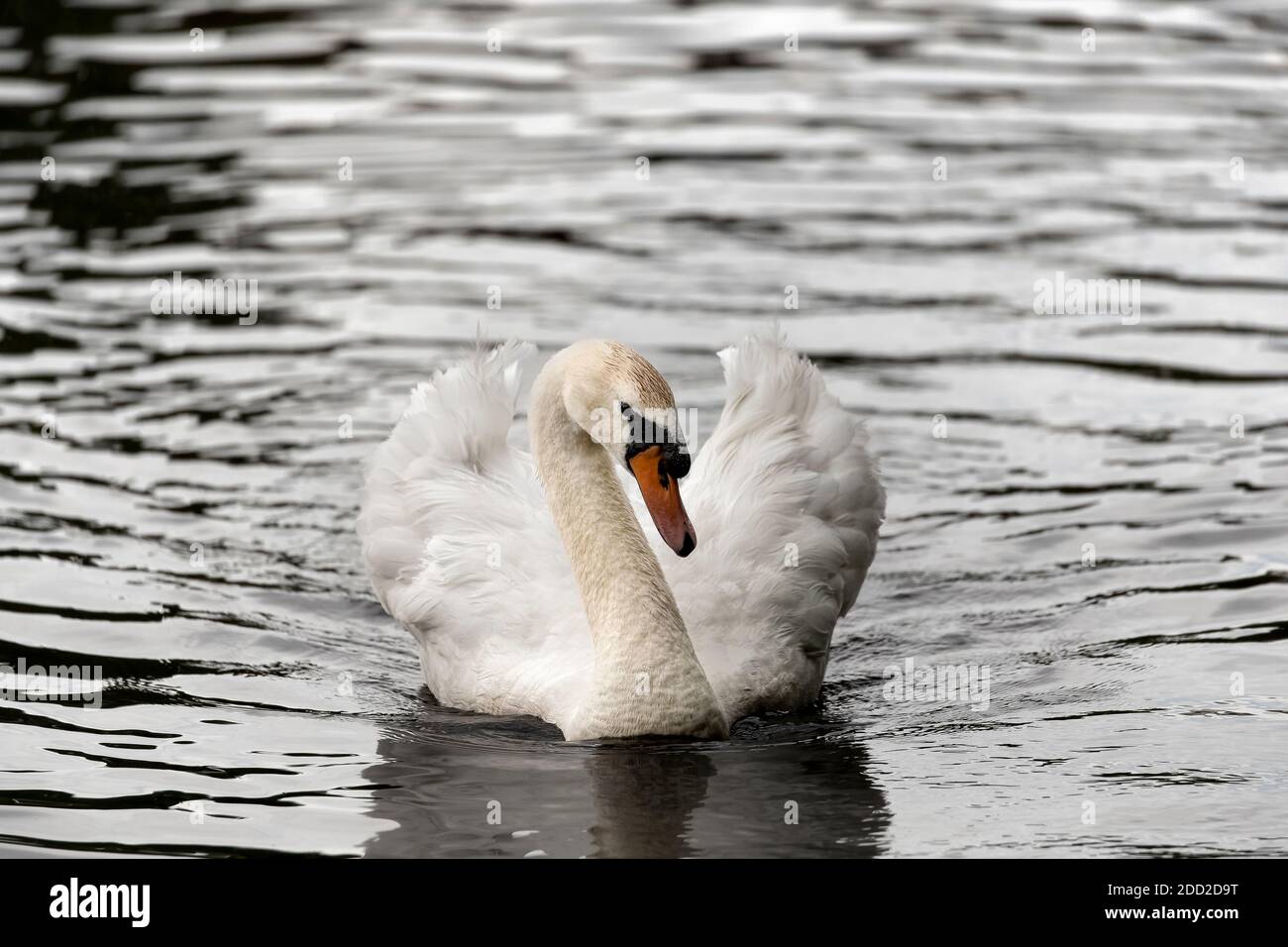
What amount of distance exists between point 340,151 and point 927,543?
9.98 m

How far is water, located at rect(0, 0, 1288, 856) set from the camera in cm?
786

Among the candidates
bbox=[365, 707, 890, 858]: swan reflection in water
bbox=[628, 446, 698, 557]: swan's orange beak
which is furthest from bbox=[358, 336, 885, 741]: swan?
bbox=[365, 707, 890, 858]: swan reflection in water

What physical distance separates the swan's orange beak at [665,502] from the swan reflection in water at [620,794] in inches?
34.9

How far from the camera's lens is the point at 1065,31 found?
75.1ft

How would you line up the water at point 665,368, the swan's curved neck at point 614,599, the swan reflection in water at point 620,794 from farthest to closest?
the swan's curved neck at point 614,599, the water at point 665,368, the swan reflection in water at point 620,794

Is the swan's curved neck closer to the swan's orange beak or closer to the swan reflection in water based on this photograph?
the swan reflection in water

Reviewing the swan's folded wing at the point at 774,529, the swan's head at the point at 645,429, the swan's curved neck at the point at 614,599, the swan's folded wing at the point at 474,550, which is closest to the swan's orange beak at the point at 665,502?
the swan's head at the point at 645,429

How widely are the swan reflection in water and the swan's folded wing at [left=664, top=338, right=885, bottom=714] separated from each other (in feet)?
0.93

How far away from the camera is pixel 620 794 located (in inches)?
304

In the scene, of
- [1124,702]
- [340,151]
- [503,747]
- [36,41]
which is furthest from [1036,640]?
[36,41]

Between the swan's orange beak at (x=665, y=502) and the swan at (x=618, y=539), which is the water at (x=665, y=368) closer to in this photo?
the swan at (x=618, y=539)

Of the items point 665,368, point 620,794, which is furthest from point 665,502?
point 665,368

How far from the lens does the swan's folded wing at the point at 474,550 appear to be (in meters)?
8.55
